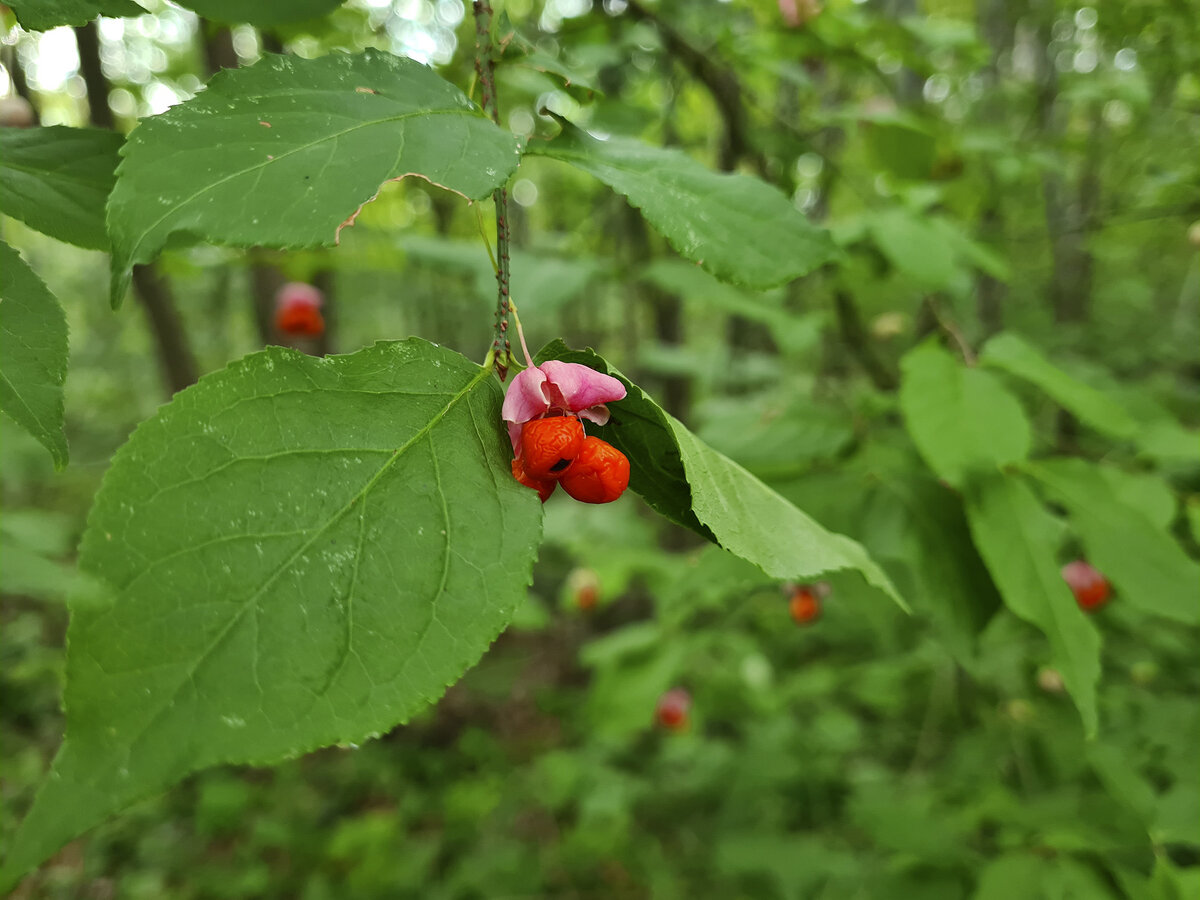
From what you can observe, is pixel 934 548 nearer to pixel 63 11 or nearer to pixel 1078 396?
pixel 1078 396

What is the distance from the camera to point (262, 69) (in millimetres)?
574

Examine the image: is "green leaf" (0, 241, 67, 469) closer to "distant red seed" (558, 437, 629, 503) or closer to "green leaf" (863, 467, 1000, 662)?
"distant red seed" (558, 437, 629, 503)

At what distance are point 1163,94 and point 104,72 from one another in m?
4.83

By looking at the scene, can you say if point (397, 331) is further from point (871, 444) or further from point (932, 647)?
point (871, 444)

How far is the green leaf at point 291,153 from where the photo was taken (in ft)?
1.59

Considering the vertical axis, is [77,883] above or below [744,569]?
below

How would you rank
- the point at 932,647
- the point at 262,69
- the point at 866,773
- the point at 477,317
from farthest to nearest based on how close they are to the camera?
the point at 477,317 < the point at 866,773 < the point at 932,647 < the point at 262,69

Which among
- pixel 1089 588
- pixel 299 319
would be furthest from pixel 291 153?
pixel 299 319

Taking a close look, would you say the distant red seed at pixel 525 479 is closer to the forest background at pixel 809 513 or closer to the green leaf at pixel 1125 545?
the forest background at pixel 809 513

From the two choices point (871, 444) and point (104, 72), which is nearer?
point (871, 444)

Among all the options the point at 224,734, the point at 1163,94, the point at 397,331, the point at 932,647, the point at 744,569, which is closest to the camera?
the point at 224,734

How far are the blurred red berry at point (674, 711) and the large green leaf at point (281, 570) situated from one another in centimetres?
294

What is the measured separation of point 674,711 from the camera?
325 cm

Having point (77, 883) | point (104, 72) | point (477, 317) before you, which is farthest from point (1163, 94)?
point (77, 883)
